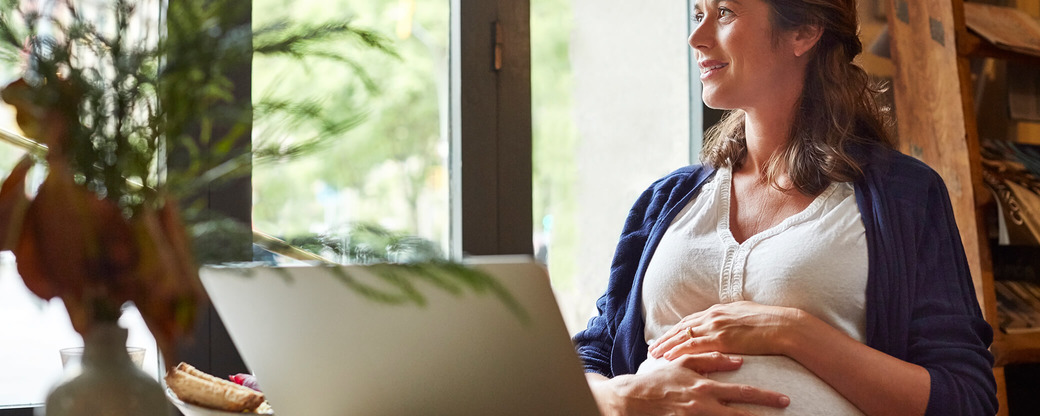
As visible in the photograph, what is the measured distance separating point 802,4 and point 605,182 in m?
1.06

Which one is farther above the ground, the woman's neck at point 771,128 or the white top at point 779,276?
the woman's neck at point 771,128

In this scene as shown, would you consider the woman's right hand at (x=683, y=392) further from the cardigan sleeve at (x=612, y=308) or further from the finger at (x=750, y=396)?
the cardigan sleeve at (x=612, y=308)

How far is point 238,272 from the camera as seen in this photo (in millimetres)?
530

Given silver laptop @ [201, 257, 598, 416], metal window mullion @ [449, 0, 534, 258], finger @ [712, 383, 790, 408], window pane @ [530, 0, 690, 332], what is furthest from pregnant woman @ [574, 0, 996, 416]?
window pane @ [530, 0, 690, 332]

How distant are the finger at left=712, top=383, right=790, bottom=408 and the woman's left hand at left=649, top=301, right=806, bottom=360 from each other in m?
0.09

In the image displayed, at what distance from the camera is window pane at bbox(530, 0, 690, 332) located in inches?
90.7

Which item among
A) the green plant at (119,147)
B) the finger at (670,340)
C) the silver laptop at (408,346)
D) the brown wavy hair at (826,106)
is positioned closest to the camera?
the green plant at (119,147)

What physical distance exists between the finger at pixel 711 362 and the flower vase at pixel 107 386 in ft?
2.66

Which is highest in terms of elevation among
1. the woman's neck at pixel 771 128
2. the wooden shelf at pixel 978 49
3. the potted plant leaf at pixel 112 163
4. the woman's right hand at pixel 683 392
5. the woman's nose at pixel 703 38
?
the wooden shelf at pixel 978 49

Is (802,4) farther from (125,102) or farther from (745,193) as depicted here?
(125,102)

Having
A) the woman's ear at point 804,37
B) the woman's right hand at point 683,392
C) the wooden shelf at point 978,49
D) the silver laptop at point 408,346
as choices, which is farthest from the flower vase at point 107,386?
the wooden shelf at point 978,49

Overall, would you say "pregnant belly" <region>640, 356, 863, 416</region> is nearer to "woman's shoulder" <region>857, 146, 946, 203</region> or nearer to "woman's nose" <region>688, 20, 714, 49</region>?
"woman's shoulder" <region>857, 146, 946, 203</region>

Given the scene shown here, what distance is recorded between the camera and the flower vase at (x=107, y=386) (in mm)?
521

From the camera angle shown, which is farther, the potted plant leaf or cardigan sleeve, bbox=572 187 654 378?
cardigan sleeve, bbox=572 187 654 378
